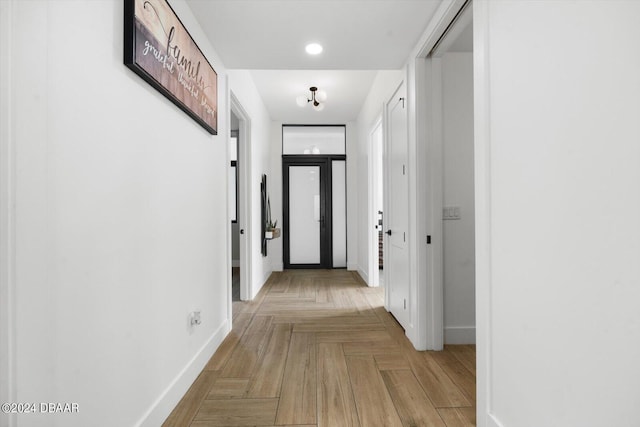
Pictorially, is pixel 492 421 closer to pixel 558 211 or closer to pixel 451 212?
pixel 558 211

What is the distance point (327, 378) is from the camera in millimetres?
2086

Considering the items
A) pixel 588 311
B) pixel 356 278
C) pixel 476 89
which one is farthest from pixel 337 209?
pixel 588 311

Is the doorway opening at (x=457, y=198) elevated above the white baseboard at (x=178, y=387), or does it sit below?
above

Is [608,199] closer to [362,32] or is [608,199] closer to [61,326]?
[61,326]

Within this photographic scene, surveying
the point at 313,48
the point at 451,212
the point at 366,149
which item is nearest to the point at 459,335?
the point at 451,212

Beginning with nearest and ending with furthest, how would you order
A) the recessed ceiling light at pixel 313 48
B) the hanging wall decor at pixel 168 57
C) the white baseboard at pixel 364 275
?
the hanging wall decor at pixel 168 57, the recessed ceiling light at pixel 313 48, the white baseboard at pixel 364 275

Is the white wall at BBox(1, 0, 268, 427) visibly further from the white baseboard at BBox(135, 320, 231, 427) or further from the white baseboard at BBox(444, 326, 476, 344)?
the white baseboard at BBox(444, 326, 476, 344)

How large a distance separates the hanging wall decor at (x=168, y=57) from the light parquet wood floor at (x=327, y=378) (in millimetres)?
1588

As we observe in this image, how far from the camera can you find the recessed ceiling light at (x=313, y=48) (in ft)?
8.50

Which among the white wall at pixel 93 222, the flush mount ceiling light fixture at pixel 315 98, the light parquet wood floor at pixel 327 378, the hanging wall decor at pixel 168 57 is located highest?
the flush mount ceiling light fixture at pixel 315 98

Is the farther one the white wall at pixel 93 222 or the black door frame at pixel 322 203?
the black door frame at pixel 322 203

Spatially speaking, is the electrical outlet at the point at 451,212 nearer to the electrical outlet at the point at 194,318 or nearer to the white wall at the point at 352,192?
the electrical outlet at the point at 194,318

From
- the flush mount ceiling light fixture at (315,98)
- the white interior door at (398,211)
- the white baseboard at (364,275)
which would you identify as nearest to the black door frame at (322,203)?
the white baseboard at (364,275)

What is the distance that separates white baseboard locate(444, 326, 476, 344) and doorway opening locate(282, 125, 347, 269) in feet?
12.1
